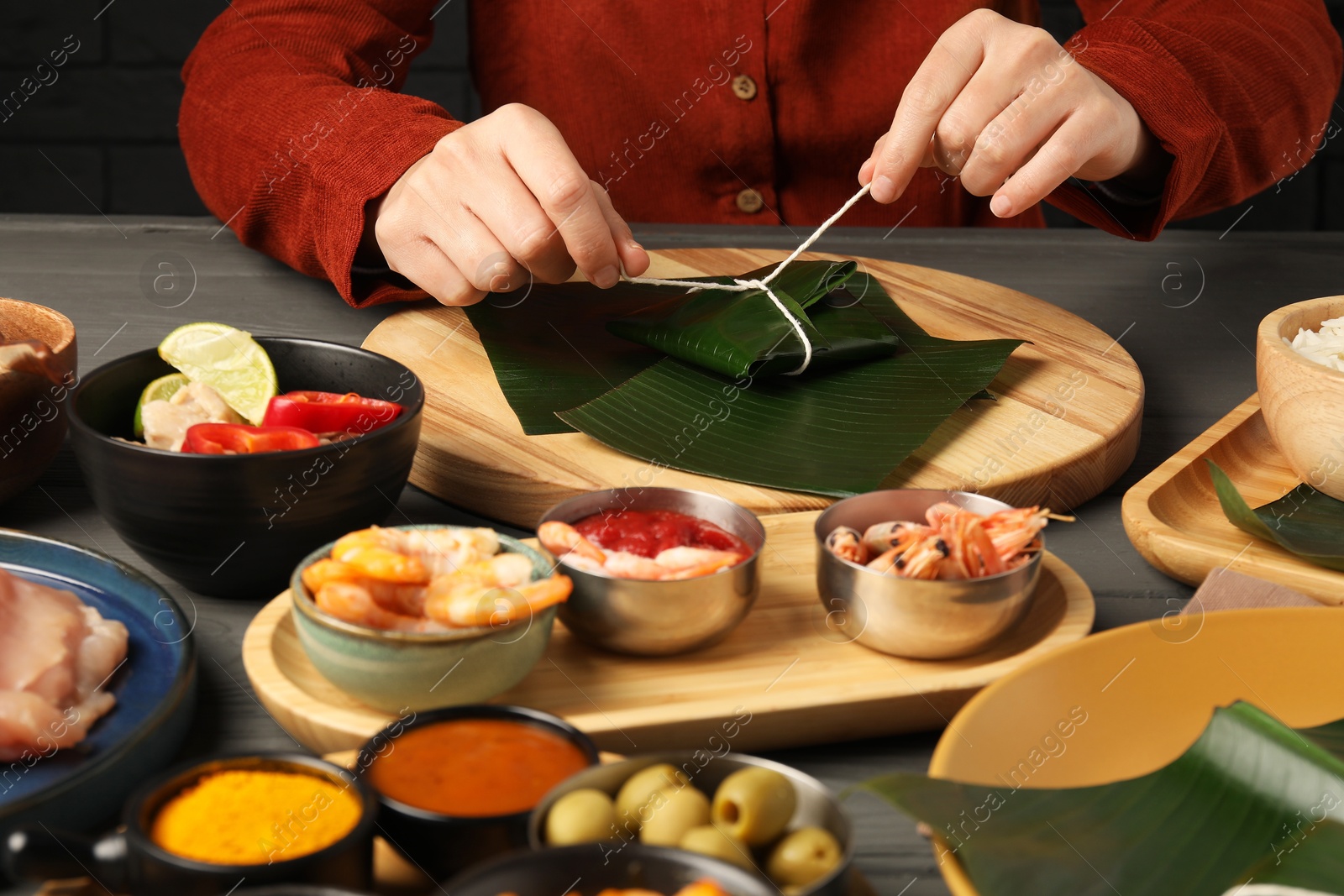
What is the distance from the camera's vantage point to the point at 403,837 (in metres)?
0.78

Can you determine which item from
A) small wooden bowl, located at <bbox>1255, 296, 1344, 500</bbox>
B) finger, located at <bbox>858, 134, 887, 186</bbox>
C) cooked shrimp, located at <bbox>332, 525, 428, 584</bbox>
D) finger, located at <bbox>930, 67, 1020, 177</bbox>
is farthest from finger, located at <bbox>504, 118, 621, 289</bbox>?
small wooden bowl, located at <bbox>1255, 296, 1344, 500</bbox>

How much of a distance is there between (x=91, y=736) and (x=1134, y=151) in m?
1.67

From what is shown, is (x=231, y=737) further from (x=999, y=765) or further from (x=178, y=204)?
(x=178, y=204)

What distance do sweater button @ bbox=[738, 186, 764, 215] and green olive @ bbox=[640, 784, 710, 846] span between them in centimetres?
183

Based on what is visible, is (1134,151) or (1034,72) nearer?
(1034,72)

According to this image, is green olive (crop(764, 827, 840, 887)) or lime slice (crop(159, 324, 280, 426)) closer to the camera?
green olive (crop(764, 827, 840, 887))

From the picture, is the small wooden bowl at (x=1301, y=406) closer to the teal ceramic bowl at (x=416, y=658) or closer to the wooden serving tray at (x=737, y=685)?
the wooden serving tray at (x=737, y=685)

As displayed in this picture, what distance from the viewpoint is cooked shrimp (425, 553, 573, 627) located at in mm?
918

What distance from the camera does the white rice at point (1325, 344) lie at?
4.12 feet

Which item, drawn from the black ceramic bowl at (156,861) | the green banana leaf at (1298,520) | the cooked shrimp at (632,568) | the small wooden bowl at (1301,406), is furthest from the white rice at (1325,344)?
the black ceramic bowl at (156,861)

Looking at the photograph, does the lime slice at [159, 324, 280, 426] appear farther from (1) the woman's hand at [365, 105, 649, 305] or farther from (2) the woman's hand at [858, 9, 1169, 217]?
(2) the woman's hand at [858, 9, 1169, 217]

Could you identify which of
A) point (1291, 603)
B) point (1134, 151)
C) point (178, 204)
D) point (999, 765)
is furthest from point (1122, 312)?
point (178, 204)

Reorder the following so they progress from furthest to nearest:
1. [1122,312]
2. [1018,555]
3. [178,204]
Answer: [178,204], [1122,312], [1018,555]

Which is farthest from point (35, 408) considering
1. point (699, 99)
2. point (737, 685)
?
point (699, 99)
